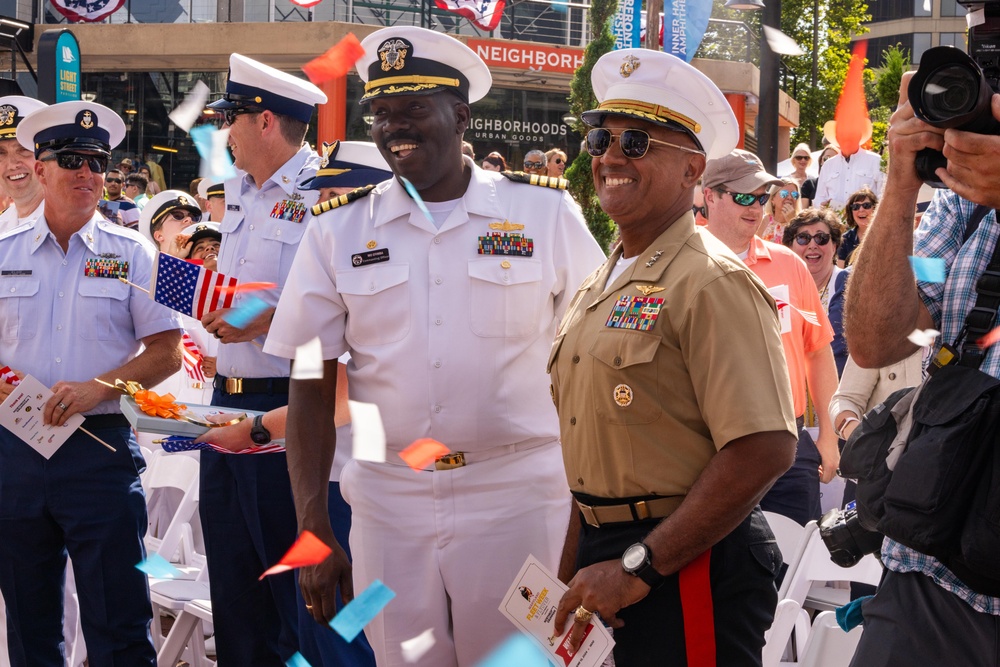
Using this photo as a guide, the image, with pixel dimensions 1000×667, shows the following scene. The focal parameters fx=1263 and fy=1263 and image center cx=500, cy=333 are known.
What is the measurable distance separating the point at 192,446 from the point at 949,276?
8.98 feet

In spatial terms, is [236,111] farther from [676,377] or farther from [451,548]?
[676,377]

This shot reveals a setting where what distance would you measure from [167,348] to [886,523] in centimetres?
354

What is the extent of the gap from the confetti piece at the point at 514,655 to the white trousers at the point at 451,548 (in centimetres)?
2

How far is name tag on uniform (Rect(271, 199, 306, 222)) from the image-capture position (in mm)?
4727

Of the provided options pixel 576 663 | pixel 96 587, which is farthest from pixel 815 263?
pixel 576 663

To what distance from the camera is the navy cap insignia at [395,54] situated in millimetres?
3725

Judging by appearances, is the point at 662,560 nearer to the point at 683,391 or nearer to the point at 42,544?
the point at 683,391

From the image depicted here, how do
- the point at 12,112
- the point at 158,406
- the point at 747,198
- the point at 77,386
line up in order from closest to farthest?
the point at 158,406 < the point at 77,386 < the point at 747,198 < the point at 12,112

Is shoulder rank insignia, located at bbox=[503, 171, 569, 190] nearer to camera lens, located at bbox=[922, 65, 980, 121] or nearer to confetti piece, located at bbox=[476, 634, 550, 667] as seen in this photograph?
confetti piece, located at bbox=[476, 634, 550, 667]

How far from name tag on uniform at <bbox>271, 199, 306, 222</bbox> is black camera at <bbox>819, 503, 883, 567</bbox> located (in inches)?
98.7

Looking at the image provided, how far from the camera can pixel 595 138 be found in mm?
3064

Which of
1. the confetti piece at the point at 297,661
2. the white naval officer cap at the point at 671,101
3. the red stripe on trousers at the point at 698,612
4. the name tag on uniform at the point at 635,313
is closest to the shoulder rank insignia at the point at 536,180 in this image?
the white naval officer cap at the point at 671,101

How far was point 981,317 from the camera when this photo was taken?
2.51 meters

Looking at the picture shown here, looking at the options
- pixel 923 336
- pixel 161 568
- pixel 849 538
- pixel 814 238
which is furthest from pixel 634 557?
pixel 814 238
